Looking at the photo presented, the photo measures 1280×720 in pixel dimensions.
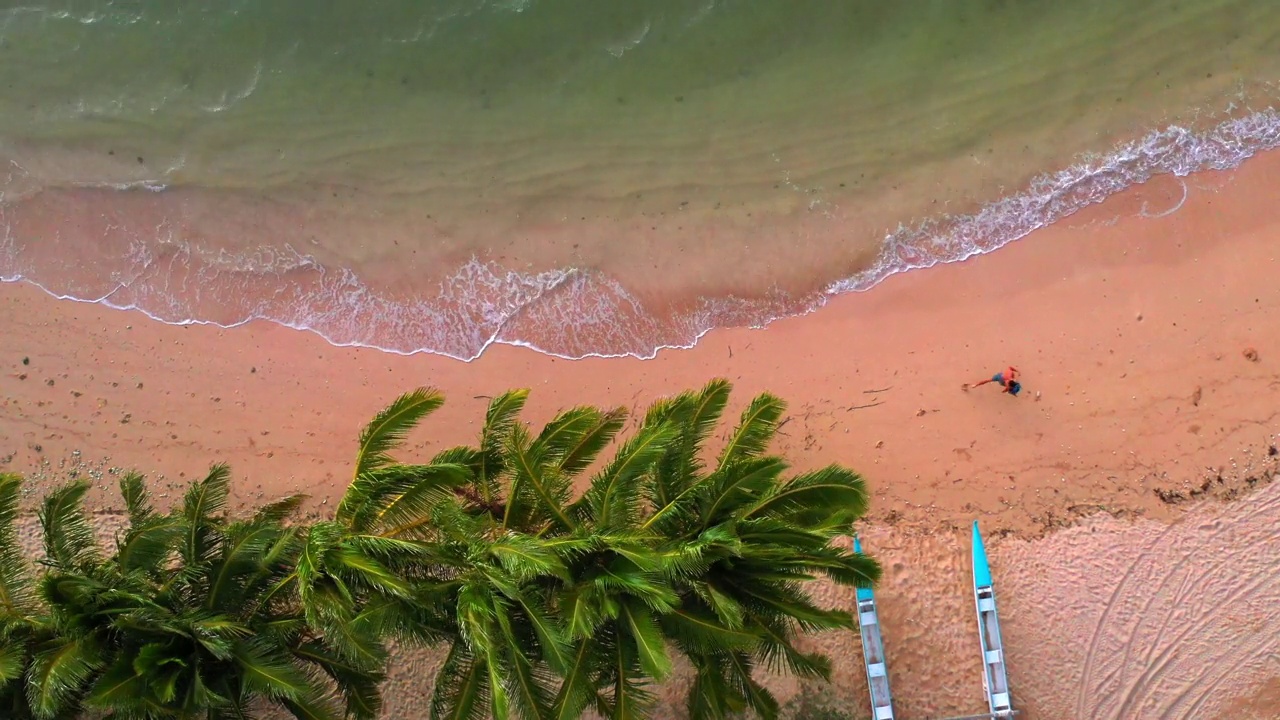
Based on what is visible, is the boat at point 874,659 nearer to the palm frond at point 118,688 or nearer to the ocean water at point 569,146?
the ocean water at point 569,146

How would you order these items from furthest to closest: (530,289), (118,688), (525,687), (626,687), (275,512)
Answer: (530,289)
(275,512)
(626,687)
(525,687)
(118,688)

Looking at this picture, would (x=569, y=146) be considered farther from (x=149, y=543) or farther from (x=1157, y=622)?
(x=1157, y=622)

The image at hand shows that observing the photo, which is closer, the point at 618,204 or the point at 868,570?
the point at 868,570

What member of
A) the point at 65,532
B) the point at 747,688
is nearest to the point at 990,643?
the point at 747,688

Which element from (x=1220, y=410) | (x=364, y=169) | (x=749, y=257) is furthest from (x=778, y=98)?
(x=1220, y=410)

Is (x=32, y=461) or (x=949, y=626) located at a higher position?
(x=32, y=461)

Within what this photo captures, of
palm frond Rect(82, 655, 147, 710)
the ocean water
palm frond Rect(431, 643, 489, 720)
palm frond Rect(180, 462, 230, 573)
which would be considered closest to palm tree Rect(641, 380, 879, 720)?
palm frond Rect(431, 643, 489, 720)

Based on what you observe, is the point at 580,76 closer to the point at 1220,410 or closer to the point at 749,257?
the point at 749,257
